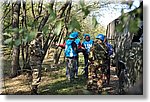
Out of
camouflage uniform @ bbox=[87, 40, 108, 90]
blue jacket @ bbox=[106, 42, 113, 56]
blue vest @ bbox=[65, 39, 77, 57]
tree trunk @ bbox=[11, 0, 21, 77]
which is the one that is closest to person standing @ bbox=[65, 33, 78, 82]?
blue vest @ bbox=[65, 39, 77, 57]

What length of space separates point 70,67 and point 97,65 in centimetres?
19

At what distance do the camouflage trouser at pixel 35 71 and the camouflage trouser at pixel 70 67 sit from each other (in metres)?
0.20

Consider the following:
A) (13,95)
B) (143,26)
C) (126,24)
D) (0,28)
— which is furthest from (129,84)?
(126,24)

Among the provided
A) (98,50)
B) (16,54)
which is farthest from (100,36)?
(16,54)

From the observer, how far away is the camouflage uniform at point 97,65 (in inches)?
87.0

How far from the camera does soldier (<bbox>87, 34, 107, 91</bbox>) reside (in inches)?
87.0

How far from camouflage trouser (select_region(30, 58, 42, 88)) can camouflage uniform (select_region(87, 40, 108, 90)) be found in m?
0.35

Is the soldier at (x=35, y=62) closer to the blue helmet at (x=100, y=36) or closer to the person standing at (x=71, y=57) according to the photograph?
the person standing at (x=71, y=57)

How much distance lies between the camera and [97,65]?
7.31ft

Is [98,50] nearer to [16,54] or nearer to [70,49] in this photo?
[70,49]

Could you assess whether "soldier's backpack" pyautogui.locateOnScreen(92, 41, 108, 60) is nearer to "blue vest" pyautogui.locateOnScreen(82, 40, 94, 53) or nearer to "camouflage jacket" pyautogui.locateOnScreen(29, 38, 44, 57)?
"blue vest" pyautogui.locateOnScreen(82, 40, 94, 53)

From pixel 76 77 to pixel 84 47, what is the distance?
0.22 m

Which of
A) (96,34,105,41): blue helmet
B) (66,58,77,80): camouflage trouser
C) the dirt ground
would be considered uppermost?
(96,34,105,41): blue helmet

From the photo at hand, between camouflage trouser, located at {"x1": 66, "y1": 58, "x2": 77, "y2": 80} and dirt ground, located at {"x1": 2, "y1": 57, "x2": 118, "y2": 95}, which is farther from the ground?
camouflage trouser, located at {"x1": 66, "y1": 58, "x2": 77, "y2": 80}
